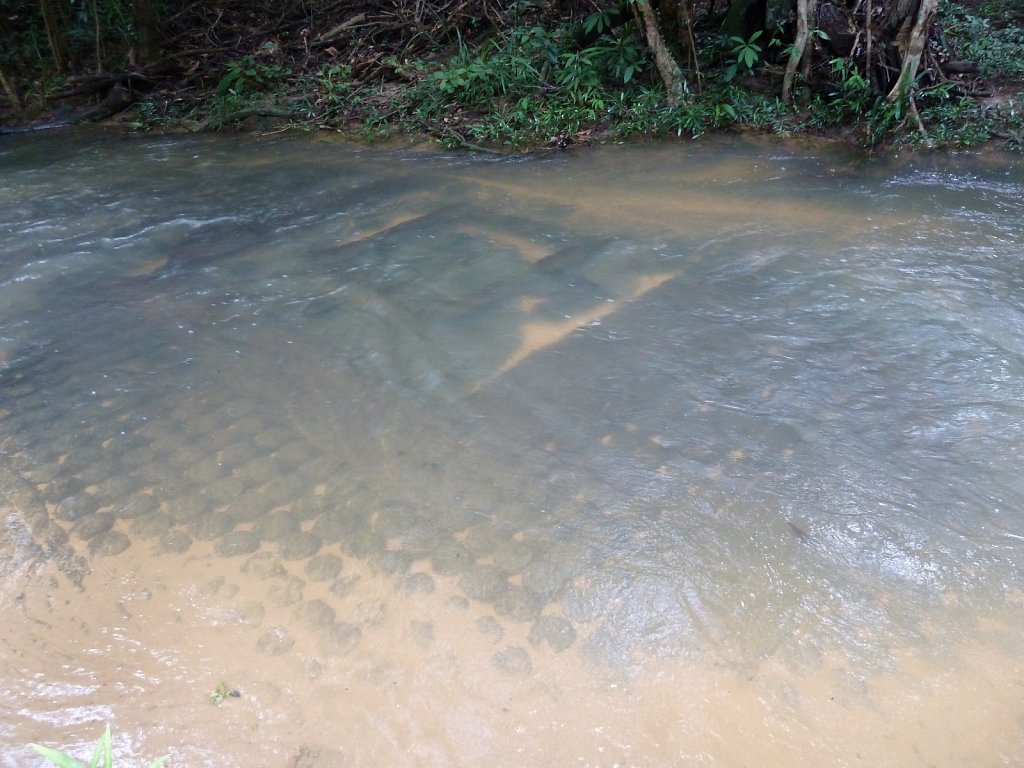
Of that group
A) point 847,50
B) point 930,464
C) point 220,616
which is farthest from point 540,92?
point 220,616

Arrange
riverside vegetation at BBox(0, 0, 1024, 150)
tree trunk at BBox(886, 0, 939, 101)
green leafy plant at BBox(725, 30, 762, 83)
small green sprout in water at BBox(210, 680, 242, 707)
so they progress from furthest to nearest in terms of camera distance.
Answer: green leafy plant at BBox(725, 30, 762, 83) → riverside vegetation at BBox(0, 0, 1024, 150) → tree trunk at BBox(886, 0, 939, 101) → small green sprout in water at BBox(210, 680, 242, 707)

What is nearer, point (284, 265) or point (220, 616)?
point (220, 616)

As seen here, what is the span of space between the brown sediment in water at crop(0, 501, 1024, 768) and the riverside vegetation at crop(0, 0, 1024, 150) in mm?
4835

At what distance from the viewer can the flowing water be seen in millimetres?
2045

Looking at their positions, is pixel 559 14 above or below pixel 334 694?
above

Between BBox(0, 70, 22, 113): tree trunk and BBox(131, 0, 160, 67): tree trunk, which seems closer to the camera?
BBox(0, 70, 22, 113): tree trunk

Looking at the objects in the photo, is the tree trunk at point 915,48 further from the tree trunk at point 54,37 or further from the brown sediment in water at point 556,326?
the tree trunk at point 54,37

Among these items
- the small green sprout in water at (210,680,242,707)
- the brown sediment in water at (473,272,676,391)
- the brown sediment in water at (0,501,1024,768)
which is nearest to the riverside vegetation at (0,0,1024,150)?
the brown sediment in water at (473,272,676,391)

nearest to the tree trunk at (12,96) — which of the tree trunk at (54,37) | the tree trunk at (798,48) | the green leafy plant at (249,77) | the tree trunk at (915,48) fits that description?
the tree trunk at (54,37)

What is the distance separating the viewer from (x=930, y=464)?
9.00 feet

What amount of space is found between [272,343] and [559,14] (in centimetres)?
566

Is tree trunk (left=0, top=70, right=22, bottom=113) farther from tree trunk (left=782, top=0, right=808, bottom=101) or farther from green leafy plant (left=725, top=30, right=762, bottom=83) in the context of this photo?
tree trunk (left=782, top=0, right=808, bottom=101)

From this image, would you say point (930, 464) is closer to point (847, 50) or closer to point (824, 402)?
point (824, 402)

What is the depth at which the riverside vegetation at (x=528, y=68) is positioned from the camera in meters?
6.00
